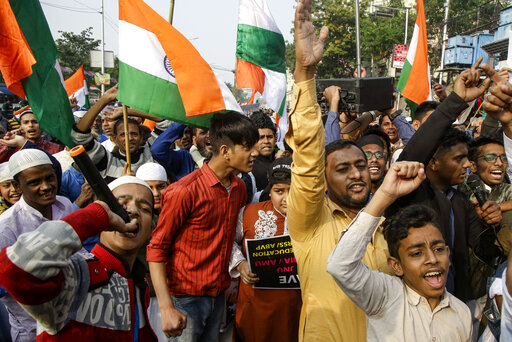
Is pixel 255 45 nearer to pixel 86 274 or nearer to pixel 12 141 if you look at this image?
pixel 12 141

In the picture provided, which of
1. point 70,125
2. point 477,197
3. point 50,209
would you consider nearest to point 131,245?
point 50,209

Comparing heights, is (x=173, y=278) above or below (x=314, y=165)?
below

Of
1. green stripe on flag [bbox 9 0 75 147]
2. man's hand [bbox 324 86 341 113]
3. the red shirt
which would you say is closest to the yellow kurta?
the red shirt

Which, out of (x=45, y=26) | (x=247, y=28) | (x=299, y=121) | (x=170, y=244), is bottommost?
(x=170, y=244)

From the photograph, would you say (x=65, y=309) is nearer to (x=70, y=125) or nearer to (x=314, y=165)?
(x=314, y=165)

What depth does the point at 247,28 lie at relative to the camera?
198 inches

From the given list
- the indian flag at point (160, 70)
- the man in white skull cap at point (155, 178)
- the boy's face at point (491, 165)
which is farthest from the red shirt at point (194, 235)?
the boy's face at point (491, 165)

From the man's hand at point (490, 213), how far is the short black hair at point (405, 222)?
940 millimetres

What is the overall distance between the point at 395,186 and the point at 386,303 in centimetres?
56

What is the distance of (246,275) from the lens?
2.76m

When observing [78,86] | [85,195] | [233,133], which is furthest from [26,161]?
[78,86]

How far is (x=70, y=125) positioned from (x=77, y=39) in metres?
43.9

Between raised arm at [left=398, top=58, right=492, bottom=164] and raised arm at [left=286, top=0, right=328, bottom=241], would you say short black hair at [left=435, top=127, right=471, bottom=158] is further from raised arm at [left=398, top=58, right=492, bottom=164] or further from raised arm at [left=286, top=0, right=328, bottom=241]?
raised arm at [left=286, top=0, right=328, bottom=241]

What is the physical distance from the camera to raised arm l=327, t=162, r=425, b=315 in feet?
5.23
